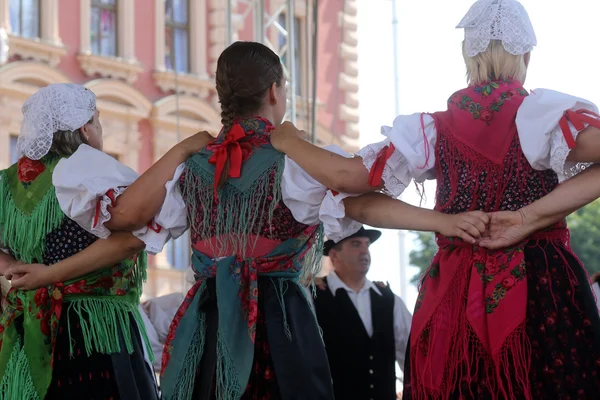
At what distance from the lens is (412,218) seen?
3.42 metres

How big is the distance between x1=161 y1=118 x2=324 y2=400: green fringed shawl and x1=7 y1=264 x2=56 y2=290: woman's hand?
2.00 ft

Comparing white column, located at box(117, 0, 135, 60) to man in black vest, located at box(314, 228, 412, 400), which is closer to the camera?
man in black vest, located at box(314, 228, 412, 400)

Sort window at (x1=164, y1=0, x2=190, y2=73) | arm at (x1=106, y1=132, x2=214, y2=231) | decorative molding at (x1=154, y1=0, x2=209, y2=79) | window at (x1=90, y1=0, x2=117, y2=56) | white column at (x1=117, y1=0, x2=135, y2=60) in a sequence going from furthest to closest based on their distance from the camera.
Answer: decorative molding at (x1=154, y1=0, x2=209, y2=79) → window at (x1=164, y1=0, x2=190, y2=73) → white column at (x1=117, y1=0, x2=135, y2=60) → window at (x1=90, y1=0, x2=117, y2=56) → arm at (x1=106, y1=132, x2=214, y2=231)

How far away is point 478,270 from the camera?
3275 mm

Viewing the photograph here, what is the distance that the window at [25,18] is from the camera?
53.9 ft

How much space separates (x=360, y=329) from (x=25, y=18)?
11634mm

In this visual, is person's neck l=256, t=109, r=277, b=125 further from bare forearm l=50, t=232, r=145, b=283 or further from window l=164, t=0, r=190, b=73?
window l=164, t=0, r=190, b=73

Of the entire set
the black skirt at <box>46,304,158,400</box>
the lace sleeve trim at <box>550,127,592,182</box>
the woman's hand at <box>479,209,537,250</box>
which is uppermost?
the lace sleeve trim at <box>550,127,592,182</box>

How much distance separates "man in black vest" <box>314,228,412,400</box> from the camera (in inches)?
238

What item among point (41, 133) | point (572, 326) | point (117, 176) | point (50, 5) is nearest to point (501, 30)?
point (572, 326)

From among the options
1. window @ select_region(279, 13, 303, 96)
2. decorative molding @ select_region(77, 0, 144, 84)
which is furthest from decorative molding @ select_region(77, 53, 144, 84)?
window @ select_region(279, 13, 303, 96)

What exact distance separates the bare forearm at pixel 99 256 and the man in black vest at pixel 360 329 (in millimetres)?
2195

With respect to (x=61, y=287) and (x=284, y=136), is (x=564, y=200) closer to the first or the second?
(x=284, y=136)

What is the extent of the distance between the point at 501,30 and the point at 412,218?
0.58 meters
